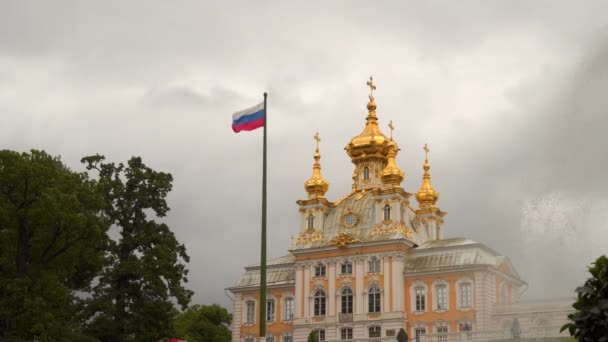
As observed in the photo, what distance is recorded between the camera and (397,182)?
68500mm

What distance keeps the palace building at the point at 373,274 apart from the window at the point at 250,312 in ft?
0.26

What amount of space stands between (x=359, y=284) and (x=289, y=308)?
270 inches

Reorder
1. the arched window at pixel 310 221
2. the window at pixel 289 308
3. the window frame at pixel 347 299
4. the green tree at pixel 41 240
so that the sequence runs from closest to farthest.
Answer: 1. the green tree at pixel 41 240
2. the window frame at pixel 347 299
3. the window at pixel 289 308
4. the arched window at pixel 310 221

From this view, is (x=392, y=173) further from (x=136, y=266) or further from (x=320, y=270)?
(x=136, y=266)

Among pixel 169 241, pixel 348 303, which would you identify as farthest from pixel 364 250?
pixel 169 241

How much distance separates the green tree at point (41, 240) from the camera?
119 feet

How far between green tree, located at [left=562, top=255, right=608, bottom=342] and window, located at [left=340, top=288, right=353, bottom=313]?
174ft

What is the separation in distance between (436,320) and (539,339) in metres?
26.7

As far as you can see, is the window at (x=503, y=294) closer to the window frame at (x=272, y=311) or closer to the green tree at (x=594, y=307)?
the window frame at (x=272, y=311)

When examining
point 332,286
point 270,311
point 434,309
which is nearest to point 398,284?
point 434,309

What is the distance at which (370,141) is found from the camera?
74.2 meters

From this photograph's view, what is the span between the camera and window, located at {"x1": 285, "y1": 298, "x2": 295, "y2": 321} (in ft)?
227

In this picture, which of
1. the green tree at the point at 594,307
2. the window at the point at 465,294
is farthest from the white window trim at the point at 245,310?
the green tree at the point at 594,307

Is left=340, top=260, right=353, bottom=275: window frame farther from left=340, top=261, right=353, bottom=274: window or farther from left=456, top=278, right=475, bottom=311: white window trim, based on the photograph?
left=456, top=278, right=475, bottom=311: white window trim
